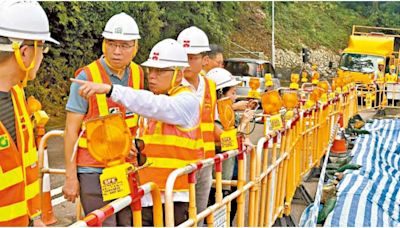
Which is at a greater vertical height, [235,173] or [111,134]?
[111,134]

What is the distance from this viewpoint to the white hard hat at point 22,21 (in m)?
2.70

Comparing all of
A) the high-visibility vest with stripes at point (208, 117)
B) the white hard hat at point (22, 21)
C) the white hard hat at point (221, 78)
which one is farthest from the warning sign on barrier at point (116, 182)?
the white hard hat at point (221, 78)

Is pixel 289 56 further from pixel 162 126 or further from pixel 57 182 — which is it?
pixel 162 126

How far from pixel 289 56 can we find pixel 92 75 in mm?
34558

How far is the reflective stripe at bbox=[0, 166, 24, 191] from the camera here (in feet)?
8.26

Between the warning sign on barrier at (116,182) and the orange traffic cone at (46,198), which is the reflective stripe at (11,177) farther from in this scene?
the orange traffic cone at (46,198)

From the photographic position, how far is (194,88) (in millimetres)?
4629

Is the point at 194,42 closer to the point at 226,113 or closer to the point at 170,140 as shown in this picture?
the point at 226,113

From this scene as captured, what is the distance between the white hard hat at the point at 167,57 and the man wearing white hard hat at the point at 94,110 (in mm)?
242

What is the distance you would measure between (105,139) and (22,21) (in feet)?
2.10

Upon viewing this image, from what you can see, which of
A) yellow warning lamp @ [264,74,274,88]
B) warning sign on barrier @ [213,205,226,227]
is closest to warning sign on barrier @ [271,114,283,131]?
warning sign on barrier @ [213,205,226,227]

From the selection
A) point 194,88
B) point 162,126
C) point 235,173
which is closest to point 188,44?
point 194,88

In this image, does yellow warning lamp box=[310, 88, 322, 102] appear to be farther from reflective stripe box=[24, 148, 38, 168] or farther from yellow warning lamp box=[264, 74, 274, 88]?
reflective stripe box=[24, 148, 38, 168]

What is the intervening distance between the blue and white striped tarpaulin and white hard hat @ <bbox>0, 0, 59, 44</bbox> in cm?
439
